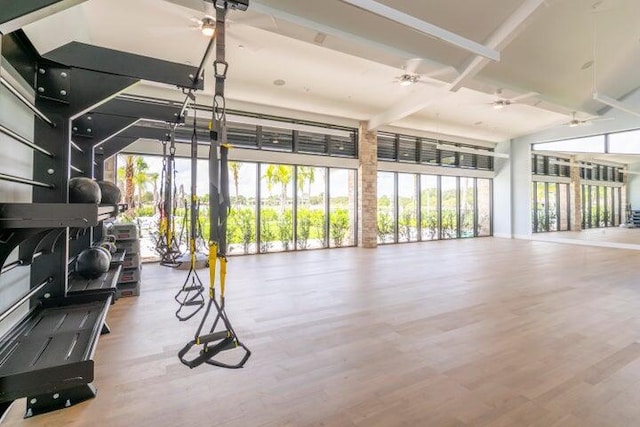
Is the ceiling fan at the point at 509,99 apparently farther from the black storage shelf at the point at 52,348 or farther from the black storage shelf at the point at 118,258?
the black storage shelf at the point at 52,348

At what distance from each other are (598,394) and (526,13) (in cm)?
527

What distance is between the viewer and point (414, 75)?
6.25 meters

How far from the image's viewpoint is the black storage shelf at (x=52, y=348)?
5.58 ft

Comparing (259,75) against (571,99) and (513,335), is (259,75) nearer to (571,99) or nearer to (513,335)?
(513,335)

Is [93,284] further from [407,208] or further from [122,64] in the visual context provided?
[407,208]

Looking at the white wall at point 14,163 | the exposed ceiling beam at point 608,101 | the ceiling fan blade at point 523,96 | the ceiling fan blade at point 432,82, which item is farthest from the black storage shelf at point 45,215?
the exposed ceiling beam at point 608,101

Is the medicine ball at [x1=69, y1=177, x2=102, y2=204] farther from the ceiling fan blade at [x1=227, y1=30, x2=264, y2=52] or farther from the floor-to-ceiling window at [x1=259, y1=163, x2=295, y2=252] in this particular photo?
the floor-to-ceiling window at [x1=259, y1=163, x2=295, y2=252]

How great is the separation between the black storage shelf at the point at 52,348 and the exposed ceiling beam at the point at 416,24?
3917mm

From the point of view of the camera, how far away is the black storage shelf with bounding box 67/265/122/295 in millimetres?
3049

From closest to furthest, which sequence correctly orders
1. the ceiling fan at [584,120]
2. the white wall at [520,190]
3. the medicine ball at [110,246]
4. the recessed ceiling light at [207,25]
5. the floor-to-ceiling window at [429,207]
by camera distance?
the medicine ball at [110,246] → the recessed ceiling light at [207,25] → the ceiling fan at [584,120] → the floor-to-ceiling window at [429,207] → the white wall at [520,190]

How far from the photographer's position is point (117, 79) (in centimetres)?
267

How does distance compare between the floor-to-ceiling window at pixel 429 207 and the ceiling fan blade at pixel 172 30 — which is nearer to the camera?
the ceiling fan blade at pixel 172 30

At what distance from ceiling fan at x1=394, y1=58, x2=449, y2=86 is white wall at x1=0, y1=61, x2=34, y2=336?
532 cm

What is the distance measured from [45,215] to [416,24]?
438cm
